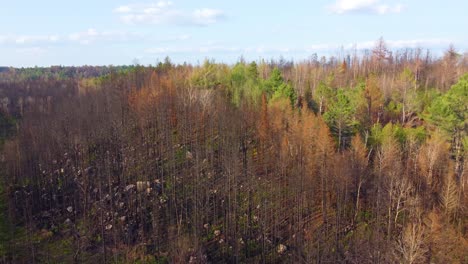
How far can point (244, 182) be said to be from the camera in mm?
46031

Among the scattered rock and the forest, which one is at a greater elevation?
the forest

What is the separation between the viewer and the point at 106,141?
54.6 m

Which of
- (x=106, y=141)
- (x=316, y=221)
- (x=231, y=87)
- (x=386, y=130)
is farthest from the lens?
(x=231, y=87)

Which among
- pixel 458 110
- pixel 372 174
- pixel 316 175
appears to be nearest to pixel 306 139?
pixel 316 175

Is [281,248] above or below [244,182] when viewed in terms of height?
below

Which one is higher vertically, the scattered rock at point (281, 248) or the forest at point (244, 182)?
the forest at point (244, 182)

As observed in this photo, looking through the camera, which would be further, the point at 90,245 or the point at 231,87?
the point at 231,87

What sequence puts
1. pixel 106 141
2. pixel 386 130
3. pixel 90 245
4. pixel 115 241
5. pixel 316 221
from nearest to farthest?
pixel 115 241
pixel 90 245
pixel 316 221
pixel 386 130
pixel 106 141

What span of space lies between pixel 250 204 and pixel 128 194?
46.9ft

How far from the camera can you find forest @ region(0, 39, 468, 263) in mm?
33875

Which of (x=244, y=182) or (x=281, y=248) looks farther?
(x=244, y=182)

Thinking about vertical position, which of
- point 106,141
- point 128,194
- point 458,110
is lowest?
point 128,194

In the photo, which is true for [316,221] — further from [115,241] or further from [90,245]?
[90,245]

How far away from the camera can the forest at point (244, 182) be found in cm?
3388
